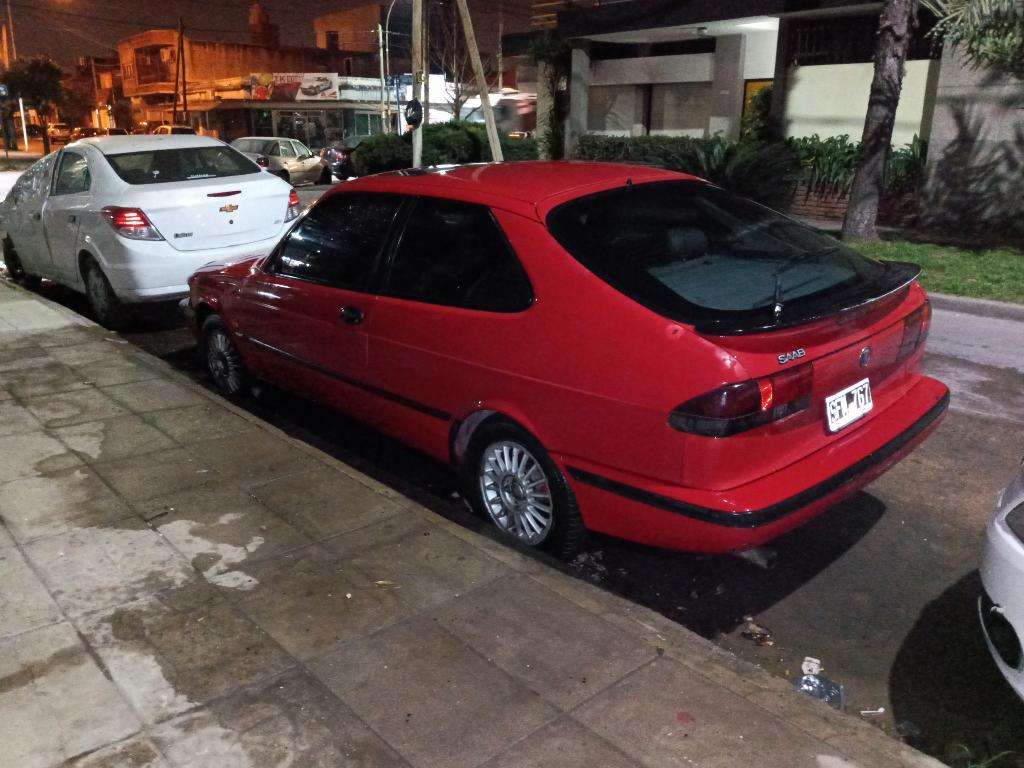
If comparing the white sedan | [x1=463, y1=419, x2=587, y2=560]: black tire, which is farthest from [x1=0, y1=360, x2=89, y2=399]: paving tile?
[x1=463, y1=419, x2=587, y2=560]: black tire

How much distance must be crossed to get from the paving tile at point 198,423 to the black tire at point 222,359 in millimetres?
443

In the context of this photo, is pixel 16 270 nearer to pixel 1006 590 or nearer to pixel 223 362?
pixel 223 362

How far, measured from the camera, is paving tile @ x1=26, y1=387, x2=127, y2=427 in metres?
5.30

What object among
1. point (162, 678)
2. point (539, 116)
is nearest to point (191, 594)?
point (162, 678)

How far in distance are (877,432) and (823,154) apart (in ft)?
43.3

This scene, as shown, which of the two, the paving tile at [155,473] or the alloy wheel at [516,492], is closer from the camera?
the alloy wheel at [516,492]

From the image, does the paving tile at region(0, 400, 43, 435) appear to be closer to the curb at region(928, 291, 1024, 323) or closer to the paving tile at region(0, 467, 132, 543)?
the paving tile at region(0, 467, 132, 543)

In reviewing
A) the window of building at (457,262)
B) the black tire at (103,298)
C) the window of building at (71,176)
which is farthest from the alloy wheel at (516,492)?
the window of building at (71,176)

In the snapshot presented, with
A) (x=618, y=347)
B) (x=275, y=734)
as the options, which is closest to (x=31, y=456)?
(x=275, y=734)

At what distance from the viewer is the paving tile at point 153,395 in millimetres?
5516

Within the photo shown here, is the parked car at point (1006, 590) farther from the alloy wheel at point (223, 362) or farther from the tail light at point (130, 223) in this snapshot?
the tail light at point (130, 223)

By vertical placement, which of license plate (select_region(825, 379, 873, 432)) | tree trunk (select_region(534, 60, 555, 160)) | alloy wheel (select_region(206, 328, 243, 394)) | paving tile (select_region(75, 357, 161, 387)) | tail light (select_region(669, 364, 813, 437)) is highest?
tree trunk (select_region(534, 60, 555, 160))

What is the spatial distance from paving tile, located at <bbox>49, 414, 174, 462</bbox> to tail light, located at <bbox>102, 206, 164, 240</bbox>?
8.57 feet

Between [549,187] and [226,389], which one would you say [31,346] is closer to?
[226,389]
